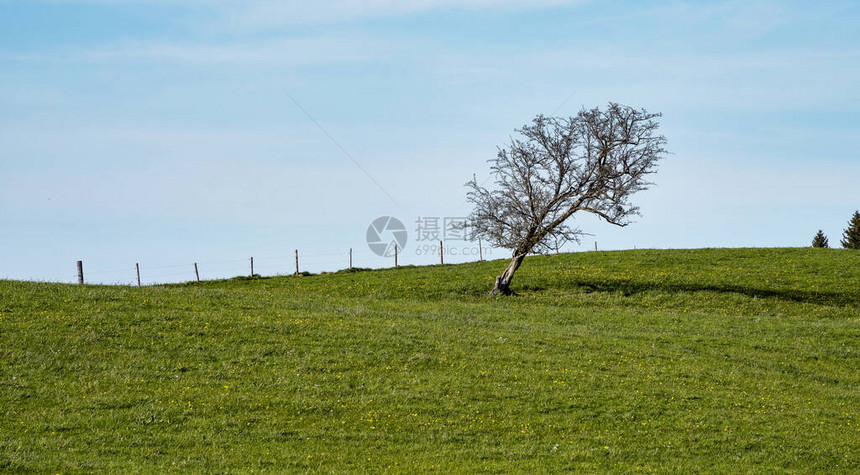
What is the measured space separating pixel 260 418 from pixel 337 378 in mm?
3740

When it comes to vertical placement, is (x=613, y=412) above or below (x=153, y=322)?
below

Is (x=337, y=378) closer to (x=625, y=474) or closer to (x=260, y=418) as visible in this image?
(x=260, y=418)

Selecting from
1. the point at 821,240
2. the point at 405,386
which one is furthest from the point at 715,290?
the point at 821,240

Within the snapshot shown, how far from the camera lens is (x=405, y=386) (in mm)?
20516

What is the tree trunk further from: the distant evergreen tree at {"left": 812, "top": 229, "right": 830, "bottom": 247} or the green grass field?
the distant evergreen tree at {"left": 812, "top": 229, "right": 830, "bottom": 247}

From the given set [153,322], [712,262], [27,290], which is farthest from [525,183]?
[27,290]

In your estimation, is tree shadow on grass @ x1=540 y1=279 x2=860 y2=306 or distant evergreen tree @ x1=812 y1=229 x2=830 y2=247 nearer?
tree shadow on grass @ x1=540 y1=279 x2=860 y2=306

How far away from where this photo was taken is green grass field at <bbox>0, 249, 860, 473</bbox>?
15.9 m

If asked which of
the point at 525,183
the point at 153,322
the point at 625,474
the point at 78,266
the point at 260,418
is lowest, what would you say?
the point at 625,474

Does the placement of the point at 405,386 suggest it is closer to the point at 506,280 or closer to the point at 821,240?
the point at 506,280

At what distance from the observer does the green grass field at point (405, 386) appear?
52.2ft

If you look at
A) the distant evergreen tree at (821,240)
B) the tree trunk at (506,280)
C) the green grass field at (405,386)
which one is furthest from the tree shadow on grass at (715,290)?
the distant evergreen tree at (821,240)

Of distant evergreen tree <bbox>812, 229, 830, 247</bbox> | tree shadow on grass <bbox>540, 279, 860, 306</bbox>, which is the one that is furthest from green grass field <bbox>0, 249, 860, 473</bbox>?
distant evergreen tree <bbox>812, 229, 830, 247</bbox>

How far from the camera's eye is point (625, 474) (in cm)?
1497
